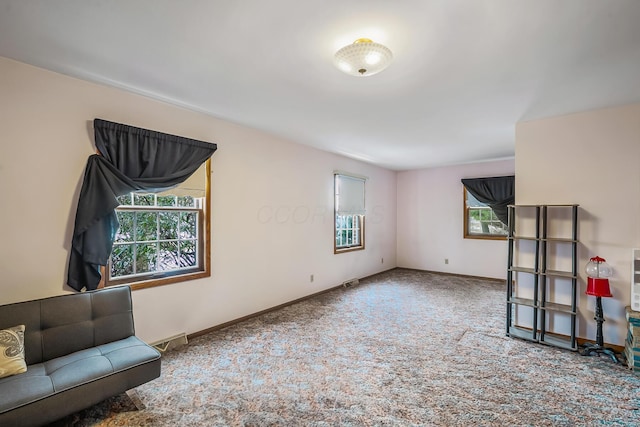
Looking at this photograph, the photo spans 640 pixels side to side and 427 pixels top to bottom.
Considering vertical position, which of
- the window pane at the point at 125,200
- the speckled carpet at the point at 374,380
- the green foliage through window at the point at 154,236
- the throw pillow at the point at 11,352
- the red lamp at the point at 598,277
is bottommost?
the speckled carpet at the point at 374,380

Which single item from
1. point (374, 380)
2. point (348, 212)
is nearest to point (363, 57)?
point (374, 380)

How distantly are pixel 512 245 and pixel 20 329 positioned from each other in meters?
4.54

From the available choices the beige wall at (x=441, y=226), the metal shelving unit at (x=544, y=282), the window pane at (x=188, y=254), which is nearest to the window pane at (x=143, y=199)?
the window pane at (x=188, y=254)

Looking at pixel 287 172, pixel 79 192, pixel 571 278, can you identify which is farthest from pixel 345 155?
pixel 79 192

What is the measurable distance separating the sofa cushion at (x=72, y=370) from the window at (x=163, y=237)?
74 cm

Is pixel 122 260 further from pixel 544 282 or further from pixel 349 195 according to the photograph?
pixel 544 282

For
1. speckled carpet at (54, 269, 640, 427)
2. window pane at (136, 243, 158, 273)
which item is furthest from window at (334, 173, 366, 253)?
window pane at (136, 243, 158, 273)

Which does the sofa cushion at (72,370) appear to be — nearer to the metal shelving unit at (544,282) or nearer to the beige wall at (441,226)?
the metal shelving unit at (544,282)

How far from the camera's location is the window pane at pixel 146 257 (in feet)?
9.87

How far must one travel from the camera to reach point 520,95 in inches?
108

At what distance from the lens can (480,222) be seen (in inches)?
247

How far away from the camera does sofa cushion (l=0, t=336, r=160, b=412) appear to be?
66.2 inches

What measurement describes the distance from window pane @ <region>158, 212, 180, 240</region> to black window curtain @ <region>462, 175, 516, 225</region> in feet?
18.0

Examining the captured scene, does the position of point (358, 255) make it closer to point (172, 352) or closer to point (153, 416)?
point (172, 352)
